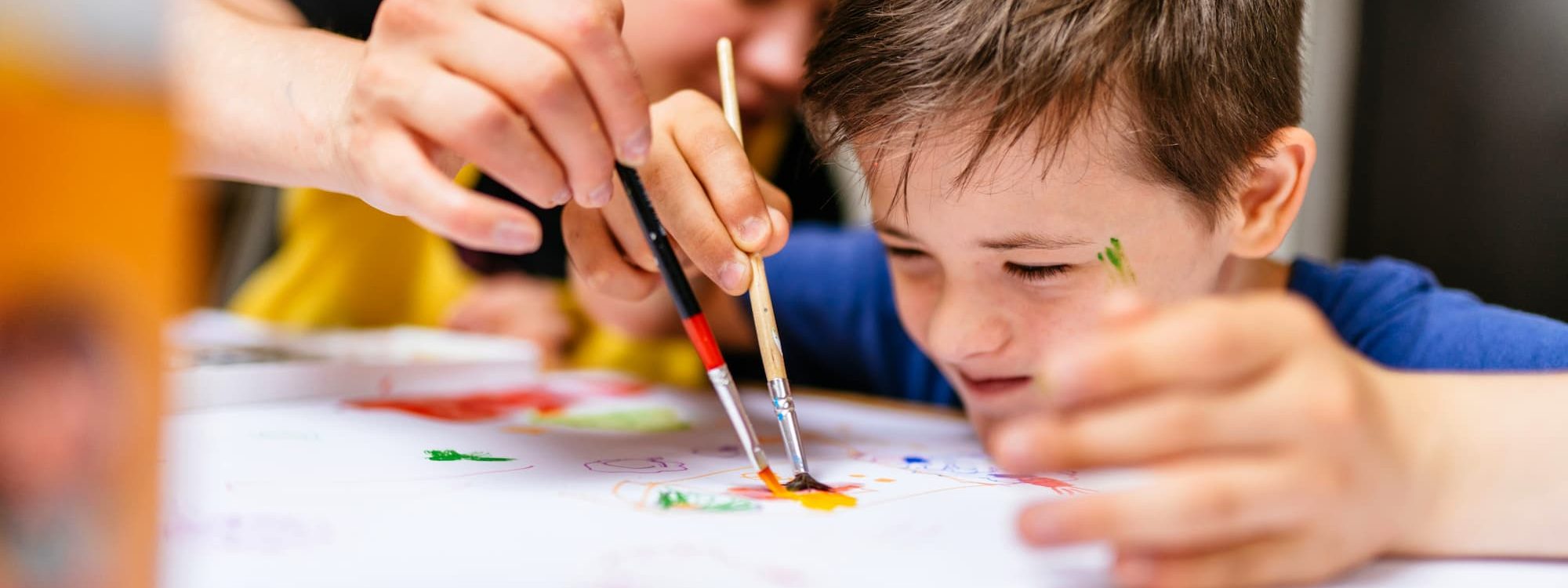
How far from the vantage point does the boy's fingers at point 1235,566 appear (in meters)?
0.31

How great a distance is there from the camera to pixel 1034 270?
0.56 meters

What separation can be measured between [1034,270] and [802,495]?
0.65ft

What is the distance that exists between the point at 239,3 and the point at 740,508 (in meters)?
0.57

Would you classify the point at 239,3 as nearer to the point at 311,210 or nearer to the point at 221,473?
the point at 221,473

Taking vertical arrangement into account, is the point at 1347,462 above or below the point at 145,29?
below

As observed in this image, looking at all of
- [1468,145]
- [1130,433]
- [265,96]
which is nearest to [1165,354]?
[1130,433]

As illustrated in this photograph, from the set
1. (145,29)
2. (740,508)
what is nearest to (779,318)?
(740,508)

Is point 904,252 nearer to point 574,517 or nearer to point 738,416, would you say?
point 738,416

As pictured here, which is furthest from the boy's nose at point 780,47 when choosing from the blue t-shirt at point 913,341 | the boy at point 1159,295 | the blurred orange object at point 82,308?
the blurred orange object at point 82,308

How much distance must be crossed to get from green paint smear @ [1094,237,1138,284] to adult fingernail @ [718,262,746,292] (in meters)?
0.20

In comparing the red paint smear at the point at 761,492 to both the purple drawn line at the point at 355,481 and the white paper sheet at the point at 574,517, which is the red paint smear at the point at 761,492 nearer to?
the white paper sheet at the point at 574,517

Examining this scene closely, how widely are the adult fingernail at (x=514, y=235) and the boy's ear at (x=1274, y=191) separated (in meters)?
Result: 0.43

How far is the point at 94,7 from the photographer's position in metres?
0.20

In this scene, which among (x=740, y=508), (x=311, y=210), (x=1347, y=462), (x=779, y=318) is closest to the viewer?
(x=1347, y=462)
